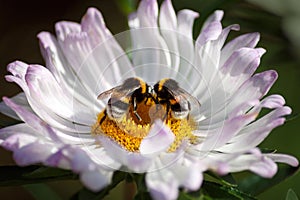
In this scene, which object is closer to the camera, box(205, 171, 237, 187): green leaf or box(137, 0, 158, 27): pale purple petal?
box(205, 171, 237, 187): green leaf

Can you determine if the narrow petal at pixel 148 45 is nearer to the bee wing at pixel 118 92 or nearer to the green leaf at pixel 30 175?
the bee wing at pixel 118 92

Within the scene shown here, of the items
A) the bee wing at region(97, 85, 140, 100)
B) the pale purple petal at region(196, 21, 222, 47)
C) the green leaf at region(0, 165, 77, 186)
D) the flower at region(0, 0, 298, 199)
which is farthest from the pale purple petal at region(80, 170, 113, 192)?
the pale purple petal at region(196, 21, 222, 47)

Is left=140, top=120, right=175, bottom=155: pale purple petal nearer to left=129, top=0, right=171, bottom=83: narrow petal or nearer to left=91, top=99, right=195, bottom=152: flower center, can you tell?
left=91, top=99, right=195, bottom=152: flower center

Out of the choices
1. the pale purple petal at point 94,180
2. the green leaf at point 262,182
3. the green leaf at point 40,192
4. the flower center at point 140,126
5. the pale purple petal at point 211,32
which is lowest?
the green leaf at point 40,192

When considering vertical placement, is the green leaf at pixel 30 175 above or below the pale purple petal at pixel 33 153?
below

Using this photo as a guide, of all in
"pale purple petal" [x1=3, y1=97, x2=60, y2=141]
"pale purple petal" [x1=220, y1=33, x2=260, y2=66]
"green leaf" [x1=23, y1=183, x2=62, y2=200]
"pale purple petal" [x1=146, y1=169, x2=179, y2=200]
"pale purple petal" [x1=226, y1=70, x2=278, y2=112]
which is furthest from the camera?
"green leaf" [x1=23, y1=183, x2=62, y2=200]

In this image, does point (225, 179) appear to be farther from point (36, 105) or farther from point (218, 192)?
point (36, 105)

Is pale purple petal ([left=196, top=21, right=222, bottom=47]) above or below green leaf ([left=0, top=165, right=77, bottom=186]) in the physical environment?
above

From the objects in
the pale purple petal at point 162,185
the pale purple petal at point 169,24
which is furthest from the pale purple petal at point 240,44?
the pale purple petal at point 162,185
